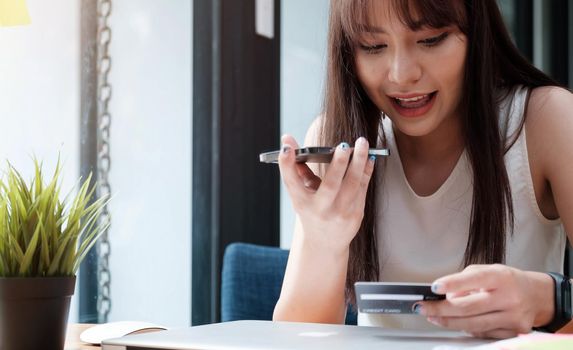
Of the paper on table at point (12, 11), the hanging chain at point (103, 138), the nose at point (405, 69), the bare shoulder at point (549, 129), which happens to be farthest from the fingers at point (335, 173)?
the hanging chain at point (103, 138)

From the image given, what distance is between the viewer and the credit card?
759 mm

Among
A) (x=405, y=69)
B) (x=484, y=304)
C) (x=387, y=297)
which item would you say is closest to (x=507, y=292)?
(x=484, y=304)

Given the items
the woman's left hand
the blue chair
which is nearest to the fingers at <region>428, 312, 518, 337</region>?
the woman's left hand

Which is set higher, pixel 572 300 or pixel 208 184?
pixel 208 184

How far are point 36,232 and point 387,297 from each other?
0.37 meters

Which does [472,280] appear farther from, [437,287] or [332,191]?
[332,191]

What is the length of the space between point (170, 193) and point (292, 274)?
2.74 feet

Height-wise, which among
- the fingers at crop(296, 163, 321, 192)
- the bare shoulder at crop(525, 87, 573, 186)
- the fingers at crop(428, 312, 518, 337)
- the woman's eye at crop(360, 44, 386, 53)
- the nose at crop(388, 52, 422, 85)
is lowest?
the fingers at crop(428, 312, 518, 337)

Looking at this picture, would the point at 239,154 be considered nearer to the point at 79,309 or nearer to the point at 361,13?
the point at 79,309

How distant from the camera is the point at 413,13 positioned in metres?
1.13

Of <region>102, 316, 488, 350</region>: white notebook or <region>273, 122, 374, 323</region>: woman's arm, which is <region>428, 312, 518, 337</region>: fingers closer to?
<region>102, 316, 488, 350</region>: white notebook

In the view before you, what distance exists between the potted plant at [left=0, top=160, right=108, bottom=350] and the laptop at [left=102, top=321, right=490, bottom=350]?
0.11m

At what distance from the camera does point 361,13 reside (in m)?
1.17

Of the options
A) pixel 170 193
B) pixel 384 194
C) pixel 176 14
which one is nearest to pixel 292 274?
pixel 384 194
